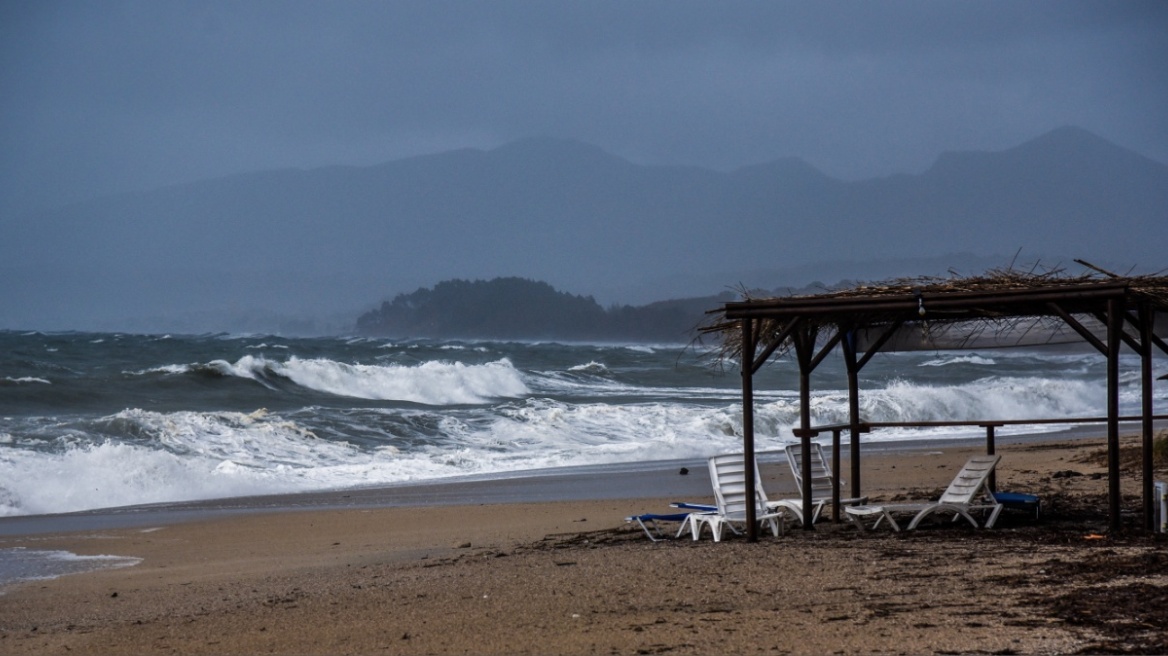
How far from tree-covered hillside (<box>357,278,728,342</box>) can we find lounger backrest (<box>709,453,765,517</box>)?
73822 millimetres

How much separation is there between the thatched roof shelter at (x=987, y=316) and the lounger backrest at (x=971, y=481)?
2.12ft

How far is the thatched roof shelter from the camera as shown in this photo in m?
8.77

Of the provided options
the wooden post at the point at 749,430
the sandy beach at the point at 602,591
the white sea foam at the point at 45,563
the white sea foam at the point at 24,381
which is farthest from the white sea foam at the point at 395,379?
the wooden post at the point at 749,430

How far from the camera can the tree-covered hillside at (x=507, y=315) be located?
3551 inches

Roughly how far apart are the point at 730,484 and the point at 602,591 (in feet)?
9.87

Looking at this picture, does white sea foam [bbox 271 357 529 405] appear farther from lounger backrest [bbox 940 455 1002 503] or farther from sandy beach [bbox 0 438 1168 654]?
lounger backrest [bbox 940 455 1002 503]

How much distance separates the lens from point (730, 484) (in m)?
10.1

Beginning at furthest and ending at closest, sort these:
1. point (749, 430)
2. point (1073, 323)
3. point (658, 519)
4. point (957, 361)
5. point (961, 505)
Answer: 1. point (957, 361)
2. point (658, 519)
3. point (961, 505)
4. point (749, 430)
5. point (1073, 323)

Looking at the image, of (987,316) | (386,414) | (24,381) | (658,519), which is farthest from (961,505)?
(24,381)

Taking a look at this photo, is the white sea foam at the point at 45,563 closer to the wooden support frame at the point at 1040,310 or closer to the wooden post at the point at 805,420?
the wooden support frame at the point at 1040,310

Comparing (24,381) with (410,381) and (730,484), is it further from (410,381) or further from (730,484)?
(730,484)

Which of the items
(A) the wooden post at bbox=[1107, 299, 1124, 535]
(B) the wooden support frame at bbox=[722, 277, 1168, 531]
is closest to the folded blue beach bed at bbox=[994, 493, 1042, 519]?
(B) the wooden support frame at bbox=[722, 277, 1168, 531]

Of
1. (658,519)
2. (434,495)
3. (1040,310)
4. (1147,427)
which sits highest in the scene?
(1040,310)

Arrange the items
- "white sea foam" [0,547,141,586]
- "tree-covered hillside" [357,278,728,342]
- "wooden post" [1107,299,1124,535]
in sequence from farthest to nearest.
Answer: "tree-covered hillside" [357,278,728,342] → "white sea foam" [0,547,141,586] → "wooden post" [1107,299,1124,535]
